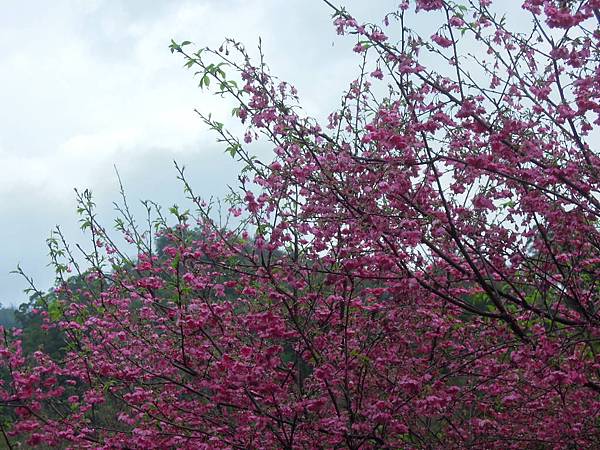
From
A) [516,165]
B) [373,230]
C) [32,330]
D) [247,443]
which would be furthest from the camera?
[32,330]

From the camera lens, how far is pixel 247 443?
5.38 m

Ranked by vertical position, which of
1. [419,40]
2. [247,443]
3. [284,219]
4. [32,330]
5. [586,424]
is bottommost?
[586,424]

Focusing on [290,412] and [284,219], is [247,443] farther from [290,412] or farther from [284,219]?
[284,219]

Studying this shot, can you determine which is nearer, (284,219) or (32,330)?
(284,219)

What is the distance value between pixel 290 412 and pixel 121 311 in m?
2.47

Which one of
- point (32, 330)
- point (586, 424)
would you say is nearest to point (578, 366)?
point (586, 424)

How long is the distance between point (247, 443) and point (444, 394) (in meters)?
1.71

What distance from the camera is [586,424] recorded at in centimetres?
551

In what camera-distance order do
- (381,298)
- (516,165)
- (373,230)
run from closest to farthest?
(373,230) < (516,165) < (381,298)

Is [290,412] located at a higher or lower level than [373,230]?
lower

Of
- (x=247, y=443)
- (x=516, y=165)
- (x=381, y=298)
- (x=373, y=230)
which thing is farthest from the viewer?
(x=381, y=298)

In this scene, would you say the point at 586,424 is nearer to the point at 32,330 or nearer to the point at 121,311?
the point at 121,311

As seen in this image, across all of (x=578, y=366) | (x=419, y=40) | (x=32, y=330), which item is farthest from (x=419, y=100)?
(x=32, y=330)

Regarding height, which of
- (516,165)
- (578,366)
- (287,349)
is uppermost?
(516,165)
